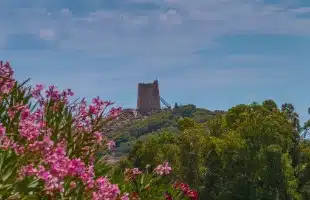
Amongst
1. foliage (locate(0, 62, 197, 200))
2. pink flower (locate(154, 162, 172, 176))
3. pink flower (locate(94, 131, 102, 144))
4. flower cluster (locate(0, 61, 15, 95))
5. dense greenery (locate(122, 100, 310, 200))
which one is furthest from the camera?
dense greenery (locate(122, 100, 310, 200))

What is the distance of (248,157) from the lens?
132 feet

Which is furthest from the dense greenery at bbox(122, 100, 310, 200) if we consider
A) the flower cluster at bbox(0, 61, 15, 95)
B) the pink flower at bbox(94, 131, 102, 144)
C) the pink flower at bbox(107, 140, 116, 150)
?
the flower cluster at bbox(0, 61, 15, 95)

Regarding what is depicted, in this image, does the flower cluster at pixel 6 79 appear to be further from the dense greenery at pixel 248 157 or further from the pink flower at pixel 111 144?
the dense greenery at pixel 248 157

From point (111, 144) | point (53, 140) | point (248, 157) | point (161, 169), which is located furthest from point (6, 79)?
point (248, 157)

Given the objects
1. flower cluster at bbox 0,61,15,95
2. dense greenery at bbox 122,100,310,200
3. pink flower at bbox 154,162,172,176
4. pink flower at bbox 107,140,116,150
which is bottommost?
pink flower at bbox 154,162,172,176

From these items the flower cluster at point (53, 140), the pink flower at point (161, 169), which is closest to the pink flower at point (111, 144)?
the flower cluster at point (53, 140)

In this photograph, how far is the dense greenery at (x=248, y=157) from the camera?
39.0 meters

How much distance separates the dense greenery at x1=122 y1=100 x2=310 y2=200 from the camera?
128ft

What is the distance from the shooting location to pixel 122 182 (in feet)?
26.8

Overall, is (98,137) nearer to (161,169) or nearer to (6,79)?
(6,79)

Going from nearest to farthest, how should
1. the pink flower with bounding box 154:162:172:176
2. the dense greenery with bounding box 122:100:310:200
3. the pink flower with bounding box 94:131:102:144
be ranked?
the pink flower with bounding box 94:131:102:144 → the pink flower with bounding box 154:162:172:176 → the dense greenery with bounding box 122:100:310:200

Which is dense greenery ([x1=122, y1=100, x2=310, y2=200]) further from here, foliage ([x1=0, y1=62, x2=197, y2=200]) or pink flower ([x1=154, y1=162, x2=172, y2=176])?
foliage ([x1=0, y1=62, x2=197, y2=200])

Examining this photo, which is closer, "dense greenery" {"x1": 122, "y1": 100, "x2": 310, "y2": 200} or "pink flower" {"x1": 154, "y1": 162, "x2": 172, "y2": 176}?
"pink flower" {"x1": 154, "y1": 162, "x2": 172, "y2": 176}

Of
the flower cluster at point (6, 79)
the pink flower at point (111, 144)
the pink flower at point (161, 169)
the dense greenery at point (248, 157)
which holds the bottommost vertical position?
the pink flower at point (161, 169)
